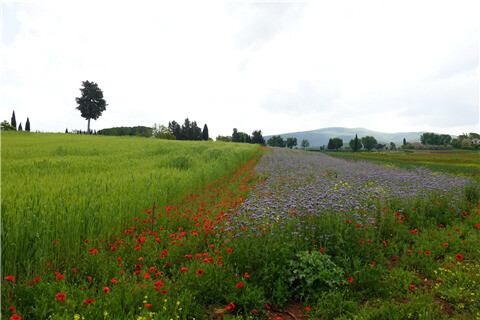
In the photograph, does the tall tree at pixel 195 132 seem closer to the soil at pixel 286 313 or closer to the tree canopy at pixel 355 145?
the tree canopy at pixel 355 145

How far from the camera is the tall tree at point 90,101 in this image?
6456cm

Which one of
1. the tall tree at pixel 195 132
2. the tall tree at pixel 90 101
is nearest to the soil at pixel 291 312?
the tall tree at pixel 90 101

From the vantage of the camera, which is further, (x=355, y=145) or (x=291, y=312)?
(x=355, y=145)

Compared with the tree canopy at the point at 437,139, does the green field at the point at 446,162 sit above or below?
below

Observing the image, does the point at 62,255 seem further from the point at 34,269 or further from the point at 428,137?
the point at 428,137

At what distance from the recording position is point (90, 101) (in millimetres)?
Result: 65625

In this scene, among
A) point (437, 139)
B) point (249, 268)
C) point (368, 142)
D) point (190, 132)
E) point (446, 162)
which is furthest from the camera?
point (368, 142)

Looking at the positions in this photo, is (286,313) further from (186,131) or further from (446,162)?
(186,131)

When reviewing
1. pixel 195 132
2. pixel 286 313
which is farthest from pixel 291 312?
pixel 195 132

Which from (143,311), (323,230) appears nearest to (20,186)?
(143,311)

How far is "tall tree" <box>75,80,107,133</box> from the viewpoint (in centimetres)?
6456

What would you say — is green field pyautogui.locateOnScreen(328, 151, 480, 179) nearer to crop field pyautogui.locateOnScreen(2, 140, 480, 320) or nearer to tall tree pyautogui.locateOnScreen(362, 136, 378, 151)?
crop field pyautogui.locateOnScreen(2, 140, 480, 320)

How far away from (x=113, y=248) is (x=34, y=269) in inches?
40.3

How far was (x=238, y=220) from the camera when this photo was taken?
459cm
